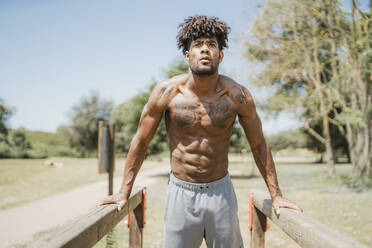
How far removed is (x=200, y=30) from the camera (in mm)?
1942

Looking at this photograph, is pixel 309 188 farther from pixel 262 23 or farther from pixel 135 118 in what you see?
pixel 135 118

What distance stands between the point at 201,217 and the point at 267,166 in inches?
22.1

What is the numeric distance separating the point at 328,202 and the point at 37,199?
815 cm

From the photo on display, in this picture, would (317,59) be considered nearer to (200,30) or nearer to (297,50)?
(297,50)

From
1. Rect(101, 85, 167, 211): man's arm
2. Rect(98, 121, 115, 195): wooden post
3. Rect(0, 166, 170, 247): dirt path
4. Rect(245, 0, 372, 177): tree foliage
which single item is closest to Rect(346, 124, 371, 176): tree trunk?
Rect(245, 0, 372, 177): tree foliage

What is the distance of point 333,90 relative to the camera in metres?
10.6

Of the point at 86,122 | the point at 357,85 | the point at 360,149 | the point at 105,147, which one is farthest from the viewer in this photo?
the point at 86,122

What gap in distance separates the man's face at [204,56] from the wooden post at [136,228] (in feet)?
4.31

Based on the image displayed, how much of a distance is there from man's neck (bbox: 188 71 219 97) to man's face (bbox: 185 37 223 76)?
0.06 m

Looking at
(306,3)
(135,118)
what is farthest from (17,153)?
(306,3)

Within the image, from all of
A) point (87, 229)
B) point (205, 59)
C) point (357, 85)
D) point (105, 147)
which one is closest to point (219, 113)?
point (205, 59)

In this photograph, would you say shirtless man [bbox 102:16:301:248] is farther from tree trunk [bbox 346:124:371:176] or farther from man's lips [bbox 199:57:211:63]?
tree trunk [bbox 346:124:371:176]

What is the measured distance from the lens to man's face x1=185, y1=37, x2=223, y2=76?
1888 mm

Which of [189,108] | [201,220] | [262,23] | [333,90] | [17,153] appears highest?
[262,23]
